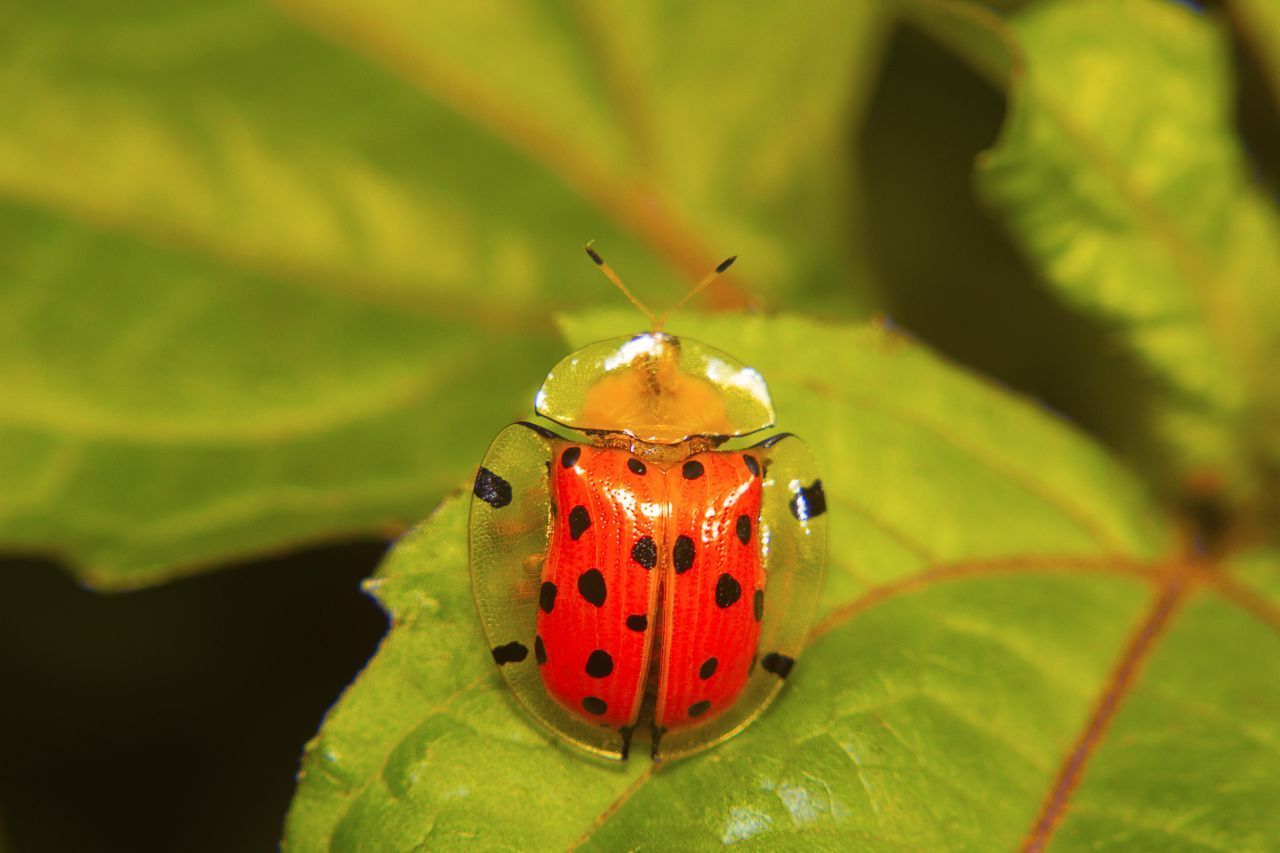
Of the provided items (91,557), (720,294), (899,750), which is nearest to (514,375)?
(720,294)

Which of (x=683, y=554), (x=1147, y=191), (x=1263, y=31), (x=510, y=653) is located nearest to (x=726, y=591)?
(x=683, y=554)

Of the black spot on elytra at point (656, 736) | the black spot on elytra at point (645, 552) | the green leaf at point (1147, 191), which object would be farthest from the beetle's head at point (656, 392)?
the green leaf at point (1147, 191)

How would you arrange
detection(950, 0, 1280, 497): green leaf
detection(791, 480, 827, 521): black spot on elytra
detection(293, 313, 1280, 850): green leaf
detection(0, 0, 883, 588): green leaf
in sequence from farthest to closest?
detection(0, 0, 883, 588): green leaf, detection(950, 0, 1280, 497): green leaf, detection(791, 480, 827, 521): black spot on elytra, detection(293, 313, 1280, 850): green leaf

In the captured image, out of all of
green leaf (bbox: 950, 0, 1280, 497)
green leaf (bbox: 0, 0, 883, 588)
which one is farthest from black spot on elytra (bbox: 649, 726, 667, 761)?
green leaf (bbox: 950, 0, 1280, 497)

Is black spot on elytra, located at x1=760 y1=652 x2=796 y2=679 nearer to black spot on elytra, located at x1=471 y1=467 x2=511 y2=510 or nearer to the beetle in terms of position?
the beetle

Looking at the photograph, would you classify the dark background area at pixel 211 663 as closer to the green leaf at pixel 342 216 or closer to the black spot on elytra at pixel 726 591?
the green leaf at pixel 342 216

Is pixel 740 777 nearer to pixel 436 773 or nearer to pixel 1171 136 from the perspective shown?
pixel 436 773

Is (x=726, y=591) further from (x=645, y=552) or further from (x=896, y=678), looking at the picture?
(x=896, y=678)
